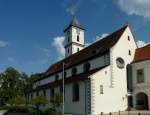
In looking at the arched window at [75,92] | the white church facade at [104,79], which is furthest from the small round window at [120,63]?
the arched window at [75,92]

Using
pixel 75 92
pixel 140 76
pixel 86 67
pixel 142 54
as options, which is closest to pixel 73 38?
pixel 86 67

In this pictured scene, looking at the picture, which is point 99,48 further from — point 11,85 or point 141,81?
point 11,85

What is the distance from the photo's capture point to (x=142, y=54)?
1708 inches

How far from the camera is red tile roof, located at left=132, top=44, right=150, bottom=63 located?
42003 millimetres

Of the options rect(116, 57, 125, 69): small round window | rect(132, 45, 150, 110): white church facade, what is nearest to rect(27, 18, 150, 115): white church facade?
rect(116, 57, 125, 69): small round window

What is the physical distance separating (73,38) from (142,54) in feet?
89.8

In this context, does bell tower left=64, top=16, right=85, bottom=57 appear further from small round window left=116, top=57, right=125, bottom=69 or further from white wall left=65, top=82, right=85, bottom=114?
small round window left=116, top=57, right=125, bottom=69

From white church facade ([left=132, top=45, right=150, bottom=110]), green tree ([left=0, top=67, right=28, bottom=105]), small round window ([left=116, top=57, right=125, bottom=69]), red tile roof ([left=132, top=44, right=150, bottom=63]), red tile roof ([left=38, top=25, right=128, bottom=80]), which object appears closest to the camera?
white church facade ([left=132, top=45, right=150, bottom=110])

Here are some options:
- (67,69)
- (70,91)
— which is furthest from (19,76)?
(70,91)

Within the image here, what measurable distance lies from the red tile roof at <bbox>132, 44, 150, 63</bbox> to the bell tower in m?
24.6

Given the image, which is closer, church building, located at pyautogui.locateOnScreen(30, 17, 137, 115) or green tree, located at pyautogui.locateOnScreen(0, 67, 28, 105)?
church building, located at pyautogui.locateOnScreen(30, 17, 137, 115)

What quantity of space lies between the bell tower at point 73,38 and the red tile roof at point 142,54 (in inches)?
967

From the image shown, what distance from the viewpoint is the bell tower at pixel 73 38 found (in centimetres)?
6781

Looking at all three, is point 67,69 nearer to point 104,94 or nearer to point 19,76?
point 104,94
